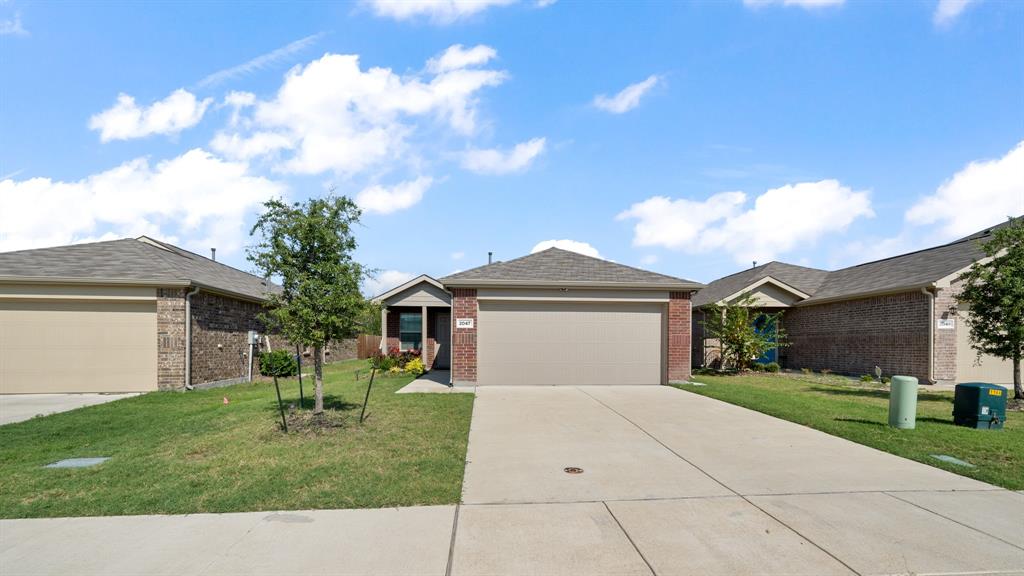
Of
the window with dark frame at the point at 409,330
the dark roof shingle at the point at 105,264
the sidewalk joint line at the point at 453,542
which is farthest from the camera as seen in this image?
the window with dark frame at the point at 409,330

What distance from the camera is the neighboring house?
15148 mm

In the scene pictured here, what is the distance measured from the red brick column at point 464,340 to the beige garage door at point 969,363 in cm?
1454

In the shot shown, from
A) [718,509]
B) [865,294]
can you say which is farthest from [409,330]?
[718,509]

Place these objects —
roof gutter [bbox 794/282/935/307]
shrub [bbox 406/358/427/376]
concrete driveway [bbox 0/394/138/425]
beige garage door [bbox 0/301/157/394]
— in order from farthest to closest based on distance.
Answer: shrub [bbox 406/358/427/376]
roof gutter [bbox 794/282/935/307]
beige garage door [bbox 0/301/157/394]
concrete driveway [bbox 0/394/138/425]

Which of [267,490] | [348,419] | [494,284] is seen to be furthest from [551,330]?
[267,490]

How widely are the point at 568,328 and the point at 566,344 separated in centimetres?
47

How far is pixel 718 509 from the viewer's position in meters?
5.08

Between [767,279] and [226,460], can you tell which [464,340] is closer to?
[226,460]

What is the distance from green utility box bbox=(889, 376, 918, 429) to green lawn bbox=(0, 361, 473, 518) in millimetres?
7241

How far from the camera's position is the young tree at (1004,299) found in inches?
464

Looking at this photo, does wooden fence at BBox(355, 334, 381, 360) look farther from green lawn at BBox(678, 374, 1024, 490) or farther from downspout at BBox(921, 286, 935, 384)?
downspout at BBox(921, 286, 935, 384)

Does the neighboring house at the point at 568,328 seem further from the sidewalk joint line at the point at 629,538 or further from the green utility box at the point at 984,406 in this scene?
the sidewalk joint line at the point at 629,538

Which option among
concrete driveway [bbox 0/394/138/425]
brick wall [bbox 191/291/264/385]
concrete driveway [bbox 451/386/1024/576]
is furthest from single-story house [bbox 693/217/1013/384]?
concrete driveway [bbox 0/394/138/425]

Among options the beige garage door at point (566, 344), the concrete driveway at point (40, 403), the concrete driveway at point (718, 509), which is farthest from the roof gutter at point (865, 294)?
the concrete driveway at point (40, 403)
